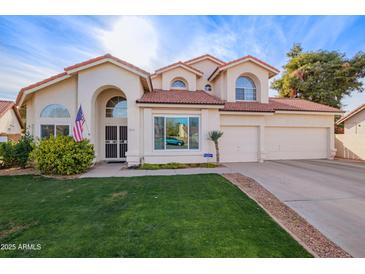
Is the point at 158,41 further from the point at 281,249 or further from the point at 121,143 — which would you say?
the point at 281,249

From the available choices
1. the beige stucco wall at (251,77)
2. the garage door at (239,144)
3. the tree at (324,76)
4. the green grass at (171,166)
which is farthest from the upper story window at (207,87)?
the tree at (324,76)

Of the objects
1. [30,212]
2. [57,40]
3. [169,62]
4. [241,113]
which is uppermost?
[169,62]

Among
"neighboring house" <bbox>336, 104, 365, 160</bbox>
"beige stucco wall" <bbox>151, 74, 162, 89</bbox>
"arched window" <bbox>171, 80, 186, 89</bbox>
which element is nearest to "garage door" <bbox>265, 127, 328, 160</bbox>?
"neighboring house" <bbox>336, 104, 365, 160</bbox>

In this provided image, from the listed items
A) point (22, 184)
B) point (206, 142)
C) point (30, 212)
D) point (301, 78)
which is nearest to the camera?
point (30, 212)

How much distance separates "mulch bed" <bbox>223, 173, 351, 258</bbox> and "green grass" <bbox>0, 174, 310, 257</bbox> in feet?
0.82

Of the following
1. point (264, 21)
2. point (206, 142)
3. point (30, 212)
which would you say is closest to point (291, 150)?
point (206, 142)

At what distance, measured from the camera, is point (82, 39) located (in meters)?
9.70

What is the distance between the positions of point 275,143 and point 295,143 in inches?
72.7

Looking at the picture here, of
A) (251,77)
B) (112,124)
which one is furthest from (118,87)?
(251,77)

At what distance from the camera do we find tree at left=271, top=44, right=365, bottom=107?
20.9 m

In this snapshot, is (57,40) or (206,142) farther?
(206,142)

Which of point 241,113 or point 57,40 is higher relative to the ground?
point 57,40

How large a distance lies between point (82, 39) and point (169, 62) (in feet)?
25.6

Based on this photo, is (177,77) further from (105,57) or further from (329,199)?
(329,199)
